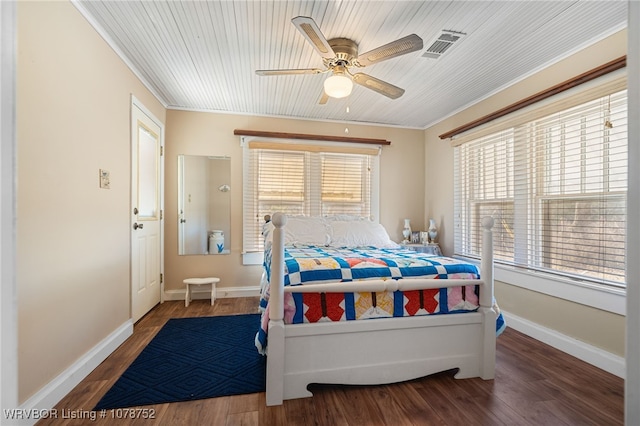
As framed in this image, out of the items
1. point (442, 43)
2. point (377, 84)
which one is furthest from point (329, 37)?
point (442, 43)

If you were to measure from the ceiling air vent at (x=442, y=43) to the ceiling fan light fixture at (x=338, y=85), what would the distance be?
0.79 metres

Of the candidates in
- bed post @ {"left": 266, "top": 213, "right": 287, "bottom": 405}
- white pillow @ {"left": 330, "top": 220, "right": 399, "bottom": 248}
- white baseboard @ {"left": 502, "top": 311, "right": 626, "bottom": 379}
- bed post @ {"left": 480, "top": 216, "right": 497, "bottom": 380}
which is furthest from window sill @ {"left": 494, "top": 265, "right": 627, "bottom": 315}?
bed post @ {"left": 266, "top": 213, "right": 287, "bottom": 405}

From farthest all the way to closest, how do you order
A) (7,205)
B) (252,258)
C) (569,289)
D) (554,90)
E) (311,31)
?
(252,258) < (554,90) < (569,289) < (311,31) < (7,205)

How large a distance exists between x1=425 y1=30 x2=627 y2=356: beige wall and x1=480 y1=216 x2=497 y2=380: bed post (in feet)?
3.02

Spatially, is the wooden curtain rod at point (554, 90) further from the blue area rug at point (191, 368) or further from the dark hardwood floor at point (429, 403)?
the blue area rug at point (191, 368)

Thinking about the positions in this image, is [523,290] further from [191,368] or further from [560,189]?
[191,368]

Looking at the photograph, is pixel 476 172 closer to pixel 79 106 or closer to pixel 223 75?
pixel 223 75

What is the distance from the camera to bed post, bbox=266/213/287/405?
1587 mm

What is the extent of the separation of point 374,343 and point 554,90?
Result: 8.53 feet

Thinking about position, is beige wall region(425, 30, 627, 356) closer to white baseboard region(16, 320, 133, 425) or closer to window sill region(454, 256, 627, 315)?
window sill region(454, 256, 627, 315)

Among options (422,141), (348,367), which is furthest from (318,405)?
(422,141)

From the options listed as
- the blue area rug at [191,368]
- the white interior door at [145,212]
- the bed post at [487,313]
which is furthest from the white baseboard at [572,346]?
the white interior door at [145,212]

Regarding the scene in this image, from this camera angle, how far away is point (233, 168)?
148 inches

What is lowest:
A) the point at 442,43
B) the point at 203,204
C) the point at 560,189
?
the point at 203,204
